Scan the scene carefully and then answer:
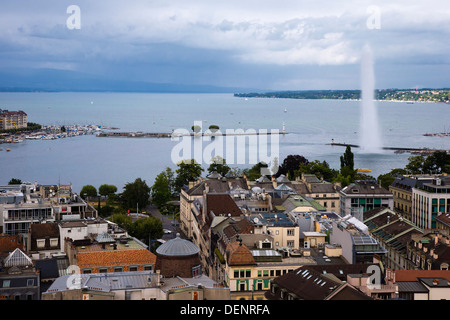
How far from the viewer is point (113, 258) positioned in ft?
71.3

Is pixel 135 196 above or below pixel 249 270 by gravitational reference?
above

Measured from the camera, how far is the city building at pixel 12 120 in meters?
130

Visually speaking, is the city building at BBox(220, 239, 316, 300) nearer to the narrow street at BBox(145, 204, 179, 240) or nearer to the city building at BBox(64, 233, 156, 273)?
the city building at BBox(64, 233, 156, 273)

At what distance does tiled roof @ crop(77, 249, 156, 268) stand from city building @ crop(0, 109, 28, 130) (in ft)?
380

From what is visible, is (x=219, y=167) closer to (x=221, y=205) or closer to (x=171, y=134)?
(x=221, y=205)

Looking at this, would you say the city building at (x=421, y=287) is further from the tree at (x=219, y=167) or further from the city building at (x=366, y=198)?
the tree at (x=219, y=167)

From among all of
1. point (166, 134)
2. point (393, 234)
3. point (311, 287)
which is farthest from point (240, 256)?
point (166, 134)

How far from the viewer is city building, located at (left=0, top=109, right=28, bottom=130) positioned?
129625 mm

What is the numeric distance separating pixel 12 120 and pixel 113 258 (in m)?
119

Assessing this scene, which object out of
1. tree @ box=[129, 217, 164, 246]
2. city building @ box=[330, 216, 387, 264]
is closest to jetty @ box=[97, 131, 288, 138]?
tree @ box=[129, 217, 164, 246]

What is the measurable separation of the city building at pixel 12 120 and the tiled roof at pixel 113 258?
380 ft

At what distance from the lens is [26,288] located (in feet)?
60.2
